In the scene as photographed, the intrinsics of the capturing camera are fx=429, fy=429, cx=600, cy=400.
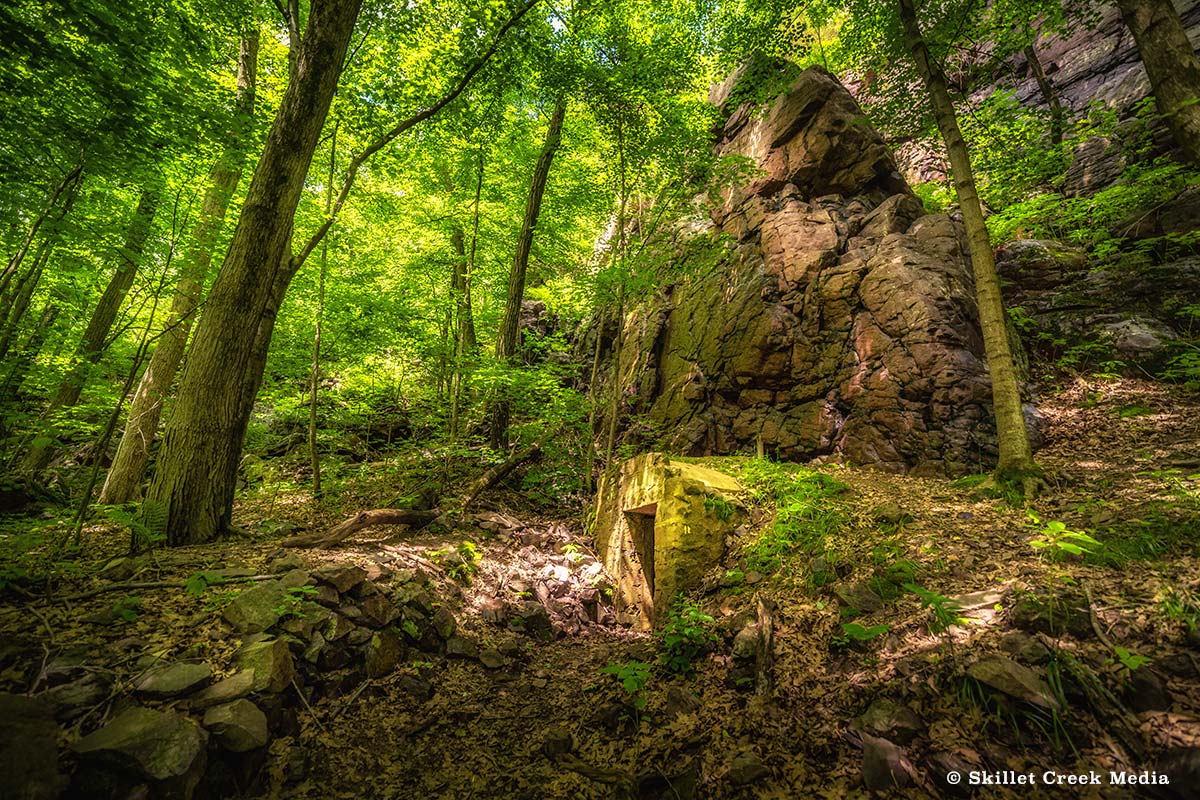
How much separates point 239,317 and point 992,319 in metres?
9.23

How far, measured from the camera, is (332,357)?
9914 mm

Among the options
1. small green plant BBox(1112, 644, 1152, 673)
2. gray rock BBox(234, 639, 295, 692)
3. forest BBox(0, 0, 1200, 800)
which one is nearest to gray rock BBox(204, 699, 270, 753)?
forest BBox(0, 0, 1200, 800)

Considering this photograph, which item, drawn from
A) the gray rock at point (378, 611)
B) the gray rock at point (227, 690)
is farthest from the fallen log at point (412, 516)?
the gray rock at point (227, 690)

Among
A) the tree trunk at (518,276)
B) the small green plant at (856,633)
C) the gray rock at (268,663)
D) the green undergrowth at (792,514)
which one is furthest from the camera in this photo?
the tree trunk at (518,276)

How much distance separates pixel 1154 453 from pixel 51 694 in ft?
32.9

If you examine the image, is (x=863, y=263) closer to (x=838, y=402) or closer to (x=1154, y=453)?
(x=838, y=402)

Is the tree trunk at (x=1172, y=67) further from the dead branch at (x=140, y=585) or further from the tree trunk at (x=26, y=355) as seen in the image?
the tree trunk at (x=26, y=355)

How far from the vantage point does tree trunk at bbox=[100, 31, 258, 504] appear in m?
7.43

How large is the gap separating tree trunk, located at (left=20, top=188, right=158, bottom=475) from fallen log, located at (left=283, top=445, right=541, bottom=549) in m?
4.19

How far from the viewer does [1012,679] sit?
2412mm

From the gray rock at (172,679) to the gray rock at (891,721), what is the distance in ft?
13.1

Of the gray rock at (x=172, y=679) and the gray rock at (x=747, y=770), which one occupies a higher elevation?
the gray rock at (x=172, y=679)

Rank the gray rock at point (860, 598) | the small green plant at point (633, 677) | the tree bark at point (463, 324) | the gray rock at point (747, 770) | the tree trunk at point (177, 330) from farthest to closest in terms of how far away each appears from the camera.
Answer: the tree bark at point (463, 324) → the tree trunk at point (177, 330) → the gray rock at point (860, 598) → the small green plant at point (633, 677) → the gray rock at point (747, 770)

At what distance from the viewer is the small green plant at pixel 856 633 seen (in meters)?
2.90
